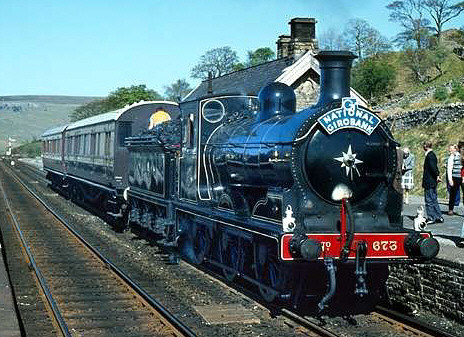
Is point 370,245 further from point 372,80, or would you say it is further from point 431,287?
point 372,80

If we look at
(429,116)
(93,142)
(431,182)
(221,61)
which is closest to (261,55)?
(221,61)

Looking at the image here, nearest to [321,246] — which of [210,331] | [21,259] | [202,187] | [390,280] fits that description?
[210,331]

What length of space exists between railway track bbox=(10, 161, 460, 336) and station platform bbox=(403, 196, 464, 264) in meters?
1.03

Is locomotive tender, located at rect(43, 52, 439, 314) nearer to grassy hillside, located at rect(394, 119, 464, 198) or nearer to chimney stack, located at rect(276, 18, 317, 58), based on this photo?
chimney stack, located at rect(276, 18, 317, 58)

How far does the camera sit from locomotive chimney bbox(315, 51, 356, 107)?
8.67 meters

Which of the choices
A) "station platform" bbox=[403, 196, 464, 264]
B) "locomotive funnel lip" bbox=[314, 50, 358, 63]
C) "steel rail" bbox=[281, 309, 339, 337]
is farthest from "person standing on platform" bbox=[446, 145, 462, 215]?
"steel rail" bbox=[281, 309, 339, 337]

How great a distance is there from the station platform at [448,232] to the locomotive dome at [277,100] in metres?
3.02

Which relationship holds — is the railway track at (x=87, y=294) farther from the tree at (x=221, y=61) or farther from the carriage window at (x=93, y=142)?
the tree at (x=221, y=61)

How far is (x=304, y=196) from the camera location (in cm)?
834

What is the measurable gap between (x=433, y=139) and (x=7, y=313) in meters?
22.8

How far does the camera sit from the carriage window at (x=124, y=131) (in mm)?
18356

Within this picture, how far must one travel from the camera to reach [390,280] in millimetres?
9781

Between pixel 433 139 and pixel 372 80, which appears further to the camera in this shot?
pixel 372 80

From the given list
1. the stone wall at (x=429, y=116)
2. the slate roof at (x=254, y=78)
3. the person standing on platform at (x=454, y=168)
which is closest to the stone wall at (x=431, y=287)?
the person standing on platform at (x=454, y=168)
